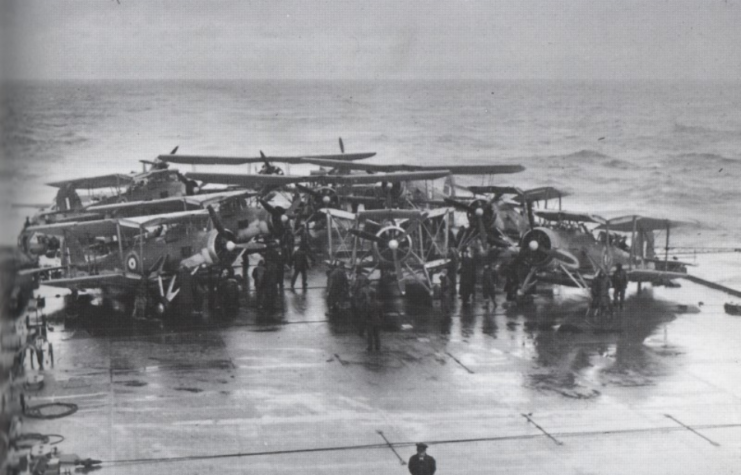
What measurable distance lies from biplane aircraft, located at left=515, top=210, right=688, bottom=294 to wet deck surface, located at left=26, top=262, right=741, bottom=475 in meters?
1.23

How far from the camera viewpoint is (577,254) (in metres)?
23.4

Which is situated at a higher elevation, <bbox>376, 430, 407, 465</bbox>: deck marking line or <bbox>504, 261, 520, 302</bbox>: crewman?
<bbox>504, 261, 520, 302</bbox>: crewman

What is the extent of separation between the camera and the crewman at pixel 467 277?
22641 millimetres

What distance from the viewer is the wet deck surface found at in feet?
43.5

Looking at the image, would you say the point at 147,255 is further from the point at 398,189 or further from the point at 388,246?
the point at 398,189

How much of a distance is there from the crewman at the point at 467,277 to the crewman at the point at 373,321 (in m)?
4.32

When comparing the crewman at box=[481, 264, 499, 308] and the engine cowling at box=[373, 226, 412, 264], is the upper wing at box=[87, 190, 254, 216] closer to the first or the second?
the engine cowling at box=[373, 226, 412, 264]

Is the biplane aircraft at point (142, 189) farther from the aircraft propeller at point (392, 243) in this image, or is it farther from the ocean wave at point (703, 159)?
the ocean wave at point (703, 159)

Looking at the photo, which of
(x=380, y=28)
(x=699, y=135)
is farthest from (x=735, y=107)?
(x=380, y=28)

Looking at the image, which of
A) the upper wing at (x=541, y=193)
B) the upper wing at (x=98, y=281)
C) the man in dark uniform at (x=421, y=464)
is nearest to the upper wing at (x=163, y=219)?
the upper wing at (x=98, y=281)

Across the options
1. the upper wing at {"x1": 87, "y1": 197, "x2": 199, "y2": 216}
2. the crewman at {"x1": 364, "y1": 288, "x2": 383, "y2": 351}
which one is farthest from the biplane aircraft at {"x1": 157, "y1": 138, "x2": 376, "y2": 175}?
the crewman at {"x1": 364, "y1": 288, "x2": 383, "y2": 351}

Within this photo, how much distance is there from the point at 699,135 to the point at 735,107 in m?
46.3

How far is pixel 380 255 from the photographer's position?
74.4 feet

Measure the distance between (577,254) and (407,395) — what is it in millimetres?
9048
